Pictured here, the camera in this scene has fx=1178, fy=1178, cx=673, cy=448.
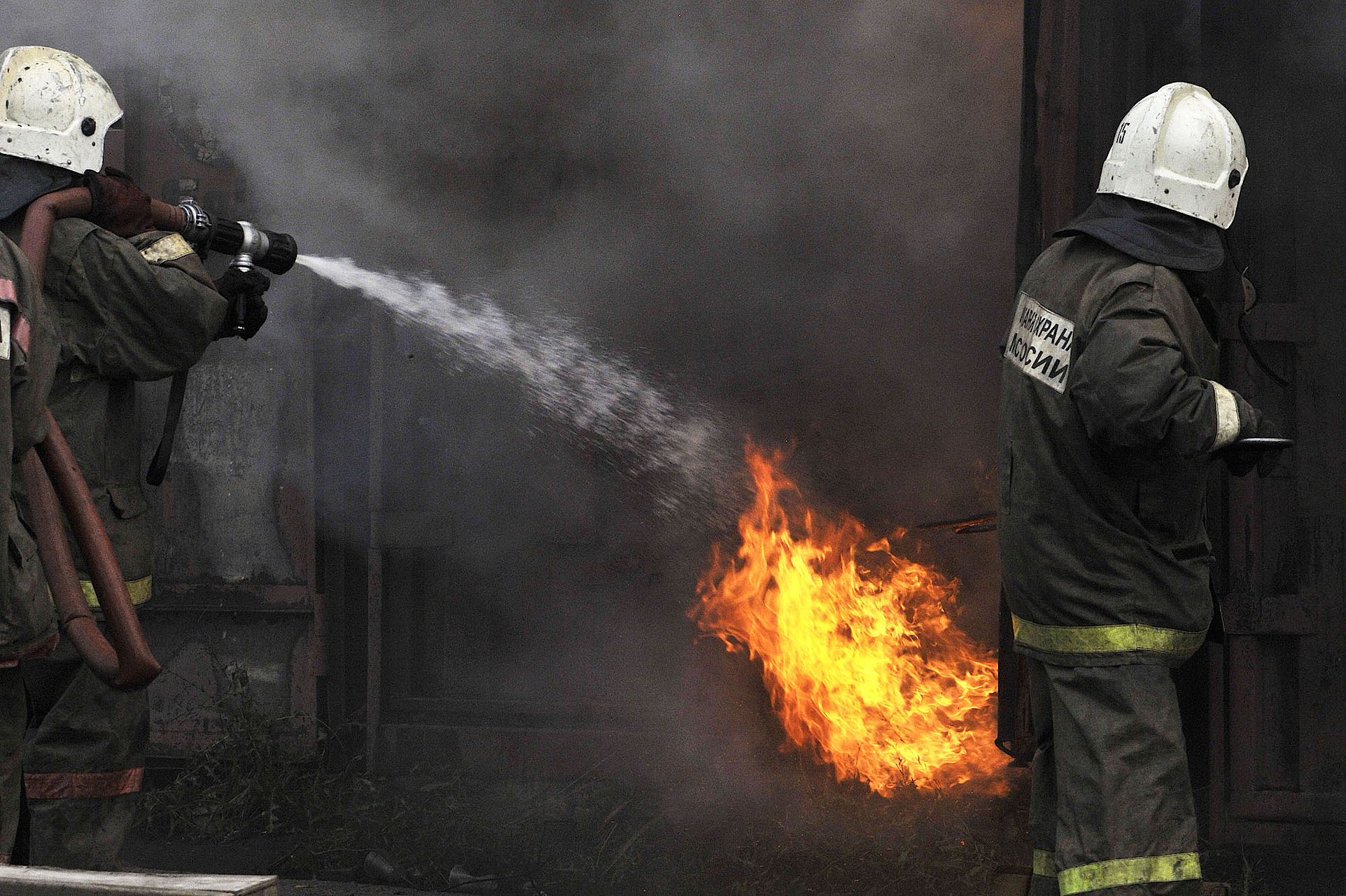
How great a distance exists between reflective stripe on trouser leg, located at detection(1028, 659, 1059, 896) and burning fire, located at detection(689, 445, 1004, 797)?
1.27 meters

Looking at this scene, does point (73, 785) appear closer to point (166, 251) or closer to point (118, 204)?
point (166, 251)

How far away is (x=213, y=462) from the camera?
16.5 ft

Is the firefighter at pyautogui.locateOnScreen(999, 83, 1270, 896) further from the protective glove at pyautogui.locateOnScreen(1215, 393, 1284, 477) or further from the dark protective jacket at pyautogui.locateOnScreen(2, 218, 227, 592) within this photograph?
the dark protective jacket at pyautogui.locateOnScreen(2, 218, 227, 592)

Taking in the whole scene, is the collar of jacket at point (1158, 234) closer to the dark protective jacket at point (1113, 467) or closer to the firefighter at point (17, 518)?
the dark protective jacket at point (1113, 467)

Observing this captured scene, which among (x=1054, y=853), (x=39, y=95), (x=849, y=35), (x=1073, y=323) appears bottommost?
(x=1054, y=853)

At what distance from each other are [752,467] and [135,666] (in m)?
2.94

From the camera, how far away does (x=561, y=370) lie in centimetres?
504

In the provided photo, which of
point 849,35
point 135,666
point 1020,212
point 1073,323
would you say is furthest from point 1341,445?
point 135,666

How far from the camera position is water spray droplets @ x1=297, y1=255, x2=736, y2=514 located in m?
4.98

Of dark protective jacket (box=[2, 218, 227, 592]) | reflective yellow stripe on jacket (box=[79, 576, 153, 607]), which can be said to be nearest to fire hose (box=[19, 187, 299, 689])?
dark protective jacket (box=[2, 218, 227, 592])

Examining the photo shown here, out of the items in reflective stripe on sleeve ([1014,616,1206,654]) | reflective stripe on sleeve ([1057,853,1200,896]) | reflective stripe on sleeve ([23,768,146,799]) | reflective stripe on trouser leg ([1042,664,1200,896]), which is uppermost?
reflective stripe on sleeve ([1014,616,1206,654])

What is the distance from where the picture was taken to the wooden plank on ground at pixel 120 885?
174 centimetres

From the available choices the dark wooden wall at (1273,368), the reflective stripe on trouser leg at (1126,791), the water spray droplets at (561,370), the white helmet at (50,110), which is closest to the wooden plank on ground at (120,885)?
the reflective stripe on trouser leg at (1126,791)

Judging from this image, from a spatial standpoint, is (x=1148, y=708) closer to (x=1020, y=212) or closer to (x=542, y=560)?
(x=1020, y=212)
